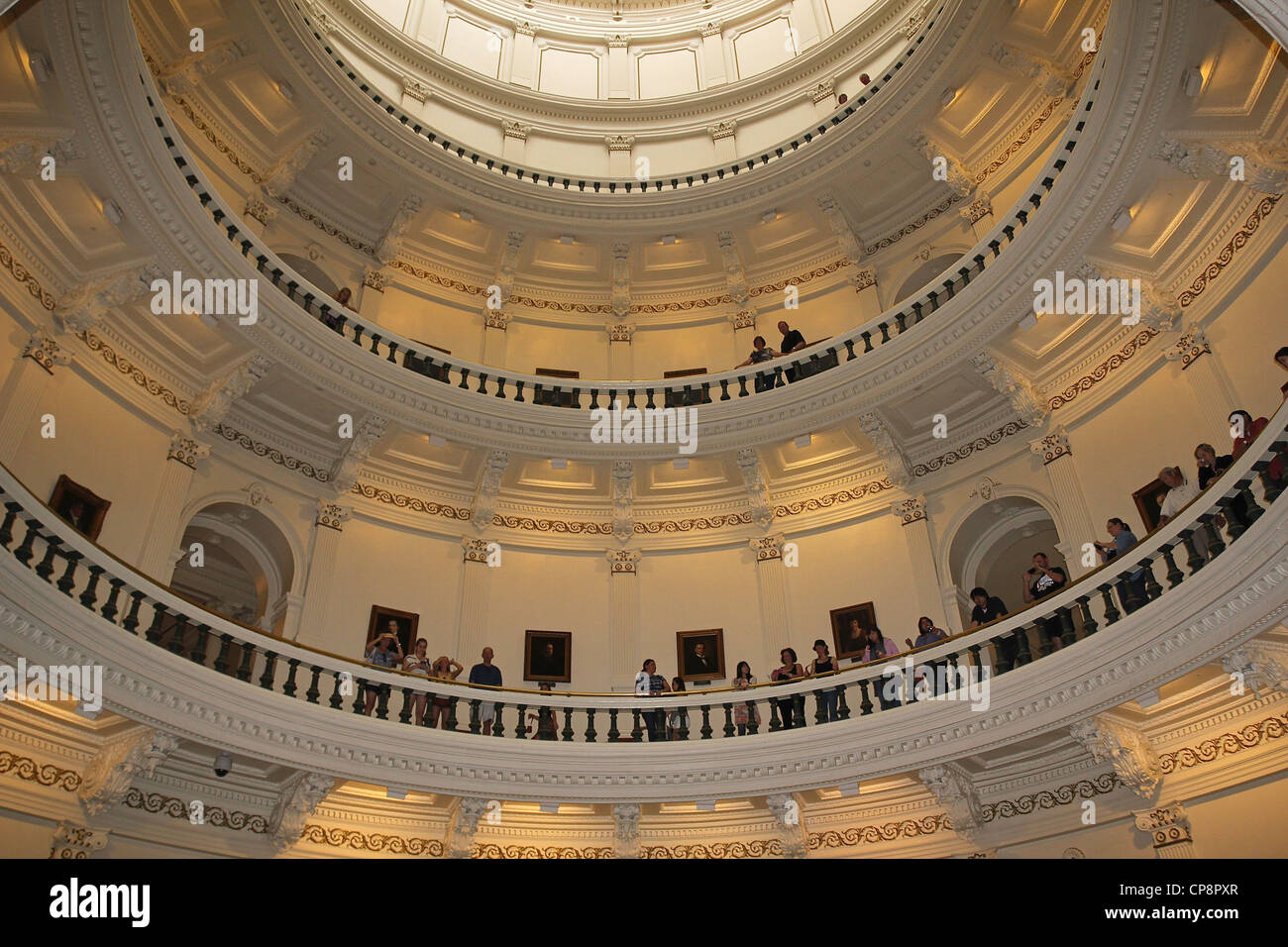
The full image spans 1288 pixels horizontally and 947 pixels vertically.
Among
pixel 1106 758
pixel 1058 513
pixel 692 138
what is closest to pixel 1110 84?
pixel 1058 513

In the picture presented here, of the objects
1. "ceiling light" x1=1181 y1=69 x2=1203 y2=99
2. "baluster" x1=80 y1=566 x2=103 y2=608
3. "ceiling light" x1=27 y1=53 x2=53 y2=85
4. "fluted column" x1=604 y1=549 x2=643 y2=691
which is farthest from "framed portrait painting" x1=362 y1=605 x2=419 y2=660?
"ceiling light" x1=1181 y1=69 x2=1203 y2=99

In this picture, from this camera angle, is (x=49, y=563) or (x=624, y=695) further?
(x=624, y=695)

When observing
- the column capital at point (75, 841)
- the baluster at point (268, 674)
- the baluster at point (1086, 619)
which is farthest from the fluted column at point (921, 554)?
the column capital at point (75, 841)

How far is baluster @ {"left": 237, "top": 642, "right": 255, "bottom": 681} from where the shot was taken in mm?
10742

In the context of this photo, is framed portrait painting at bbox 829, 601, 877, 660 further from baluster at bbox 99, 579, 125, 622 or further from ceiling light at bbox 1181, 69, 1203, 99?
baluster at bbox 99, 579, 125, 622

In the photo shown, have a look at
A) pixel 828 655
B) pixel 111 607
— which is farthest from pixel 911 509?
pixel 111 607

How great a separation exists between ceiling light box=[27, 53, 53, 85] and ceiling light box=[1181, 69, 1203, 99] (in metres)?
12.8

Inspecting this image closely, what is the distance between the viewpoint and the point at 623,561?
52.9ft

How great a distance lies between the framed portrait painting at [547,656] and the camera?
49.2ft

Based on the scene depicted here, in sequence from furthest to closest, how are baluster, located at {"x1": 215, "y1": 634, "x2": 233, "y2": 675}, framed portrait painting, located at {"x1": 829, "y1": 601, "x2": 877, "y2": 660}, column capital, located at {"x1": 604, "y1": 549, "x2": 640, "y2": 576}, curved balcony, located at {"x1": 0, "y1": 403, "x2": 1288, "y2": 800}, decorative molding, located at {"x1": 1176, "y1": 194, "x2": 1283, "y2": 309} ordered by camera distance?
column capital, located at {"x1": 604, "y1": 549, "x2": 640, "y2": 576}
framed portrait painting, located at {"x1": 829, "y1": 601, "x2": 877, "y2": 660}
decorative molding, located at {"x1": 1176, "y1": 194, "x2": 1283, "y2": 309}
baluster, located at {"x1": 215, "y1": 634, "x2": 233, "y2": 675}
curved balcony, located at {"x1": 0, "y1": 403, "x2": 1288, "y2": 800}

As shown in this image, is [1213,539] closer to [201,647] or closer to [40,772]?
[201,647]

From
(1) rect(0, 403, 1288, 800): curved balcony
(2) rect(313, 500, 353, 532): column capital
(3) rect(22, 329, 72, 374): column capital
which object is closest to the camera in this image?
(1) rect(0, 403, 1288, 800): curved balcony

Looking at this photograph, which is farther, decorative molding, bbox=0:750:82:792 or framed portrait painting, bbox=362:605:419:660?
framed portrait painting, bbox=362:605:419:660

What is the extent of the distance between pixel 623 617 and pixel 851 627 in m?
3.74
